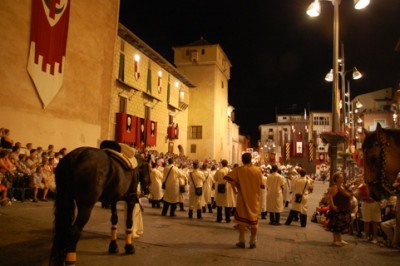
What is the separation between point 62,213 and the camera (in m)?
5.41

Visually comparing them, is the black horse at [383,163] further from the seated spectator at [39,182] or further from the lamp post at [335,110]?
the seated spectator at [39,182]

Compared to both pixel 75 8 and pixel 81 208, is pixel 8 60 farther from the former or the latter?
pixel 81 208

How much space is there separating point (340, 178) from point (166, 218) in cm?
593

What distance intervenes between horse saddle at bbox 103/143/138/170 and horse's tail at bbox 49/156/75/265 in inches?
39.1

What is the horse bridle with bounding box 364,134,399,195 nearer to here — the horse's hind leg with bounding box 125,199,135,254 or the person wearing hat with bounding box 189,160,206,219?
the horse's hind leg with bounding box 125,199,135,254

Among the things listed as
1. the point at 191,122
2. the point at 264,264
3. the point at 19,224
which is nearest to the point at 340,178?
the point at 264,264

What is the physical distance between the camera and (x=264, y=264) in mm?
6332

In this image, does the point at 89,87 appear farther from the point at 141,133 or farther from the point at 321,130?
the point at 321,130

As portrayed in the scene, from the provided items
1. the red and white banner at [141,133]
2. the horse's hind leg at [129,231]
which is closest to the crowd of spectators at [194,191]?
the horse's hind leg at [129,231]

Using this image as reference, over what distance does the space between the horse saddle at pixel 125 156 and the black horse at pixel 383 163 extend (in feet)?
13.8

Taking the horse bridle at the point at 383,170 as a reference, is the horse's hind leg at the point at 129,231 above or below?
below

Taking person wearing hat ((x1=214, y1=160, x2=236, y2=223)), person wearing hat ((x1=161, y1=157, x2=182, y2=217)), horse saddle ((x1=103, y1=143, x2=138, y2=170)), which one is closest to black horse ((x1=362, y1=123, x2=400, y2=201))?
horse saddle ((x1=103, y1=143, x2=138, y2=170))

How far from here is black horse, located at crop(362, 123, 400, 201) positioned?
171 inches

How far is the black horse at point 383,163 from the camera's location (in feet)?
14.2
